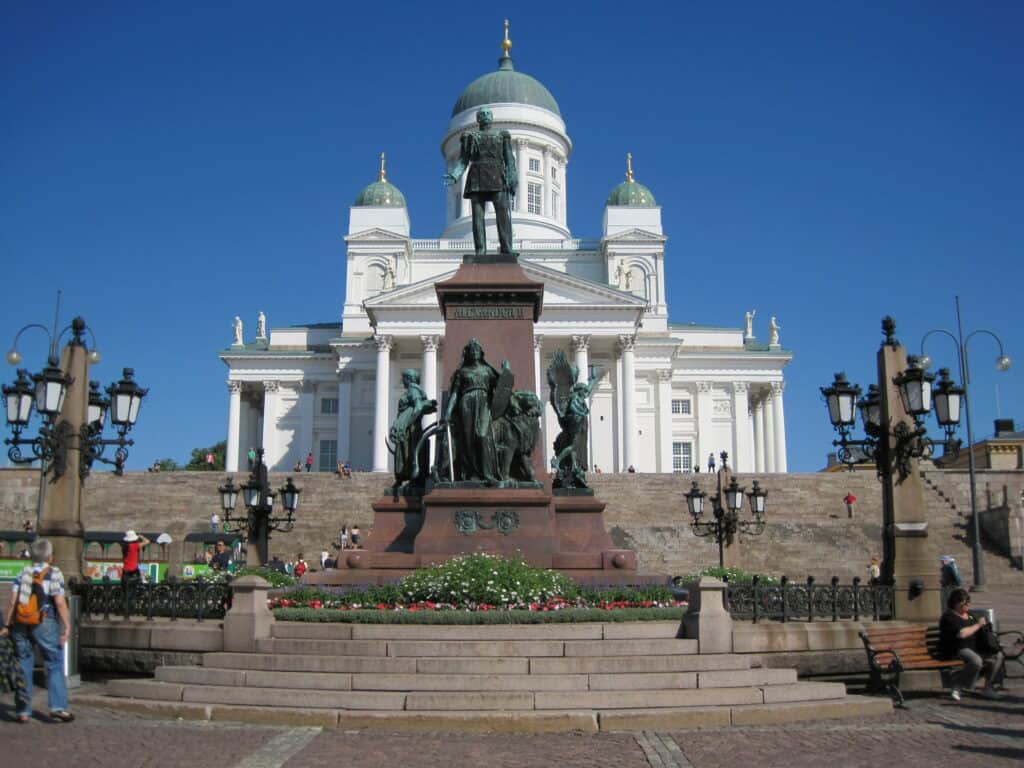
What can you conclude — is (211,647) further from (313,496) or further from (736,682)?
(313,496)

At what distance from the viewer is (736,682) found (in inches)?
440

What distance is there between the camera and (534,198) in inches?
3366

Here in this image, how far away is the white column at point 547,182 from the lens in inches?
3378

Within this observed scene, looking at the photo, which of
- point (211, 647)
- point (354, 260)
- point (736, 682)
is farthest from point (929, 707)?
point (354, 260)

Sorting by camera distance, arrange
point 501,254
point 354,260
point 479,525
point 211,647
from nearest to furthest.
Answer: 1. point 211,647
2. point 479,525
3. point 501,254
4. point 354,260

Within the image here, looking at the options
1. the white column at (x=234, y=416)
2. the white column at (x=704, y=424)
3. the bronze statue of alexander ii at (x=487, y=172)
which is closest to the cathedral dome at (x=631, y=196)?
the white column at (x=704, y=424)

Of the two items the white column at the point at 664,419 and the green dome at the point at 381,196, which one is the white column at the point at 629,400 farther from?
the green dome at the point at 381,196

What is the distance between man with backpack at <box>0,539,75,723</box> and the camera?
9984mm

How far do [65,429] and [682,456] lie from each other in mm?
62138

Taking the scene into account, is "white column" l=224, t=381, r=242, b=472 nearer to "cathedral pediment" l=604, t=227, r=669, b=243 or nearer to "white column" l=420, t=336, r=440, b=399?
"white column" l=420, t=336, r=440, b=399

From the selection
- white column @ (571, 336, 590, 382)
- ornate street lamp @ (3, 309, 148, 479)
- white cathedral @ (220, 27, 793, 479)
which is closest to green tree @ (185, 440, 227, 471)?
white cathedral @ (220, 27, 793, 479)

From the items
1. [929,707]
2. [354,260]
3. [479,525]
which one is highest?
[354,260]

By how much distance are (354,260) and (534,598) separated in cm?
6538

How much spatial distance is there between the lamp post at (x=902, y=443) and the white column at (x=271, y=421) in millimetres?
62334
